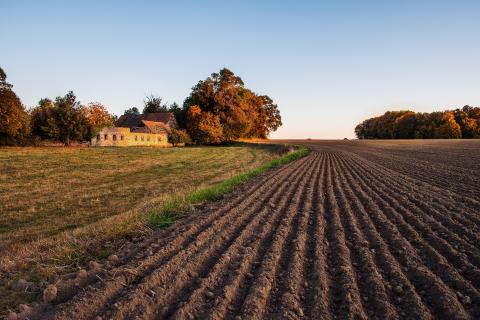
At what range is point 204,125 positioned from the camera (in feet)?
171

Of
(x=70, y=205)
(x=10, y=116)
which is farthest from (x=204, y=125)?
(x=70, y=205)

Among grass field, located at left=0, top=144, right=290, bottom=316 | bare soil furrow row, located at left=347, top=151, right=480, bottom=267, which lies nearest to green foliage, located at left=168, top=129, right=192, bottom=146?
grass field, located at left=0, top=144, right=290, bottom=316

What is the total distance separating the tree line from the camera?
109ft

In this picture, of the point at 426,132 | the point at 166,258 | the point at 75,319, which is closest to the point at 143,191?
the point at 166,258

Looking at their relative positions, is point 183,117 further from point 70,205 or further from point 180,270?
point 180,270

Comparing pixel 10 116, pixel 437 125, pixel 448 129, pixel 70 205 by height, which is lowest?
pixel 70 205

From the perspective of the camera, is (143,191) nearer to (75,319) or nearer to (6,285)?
(6,285)

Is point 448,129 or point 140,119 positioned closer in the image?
point 140,119

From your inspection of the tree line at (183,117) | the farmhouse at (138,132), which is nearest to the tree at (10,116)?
the tree line at (183,117)

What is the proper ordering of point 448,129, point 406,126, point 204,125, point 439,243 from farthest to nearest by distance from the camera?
point 406,126 < point 448,129 < point 204,125 < point 439,243

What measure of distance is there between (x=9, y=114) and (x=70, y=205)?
25.6 metres

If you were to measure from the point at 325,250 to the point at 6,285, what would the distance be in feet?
16.3

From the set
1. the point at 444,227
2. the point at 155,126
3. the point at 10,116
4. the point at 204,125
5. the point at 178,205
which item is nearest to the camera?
the point at 444,227

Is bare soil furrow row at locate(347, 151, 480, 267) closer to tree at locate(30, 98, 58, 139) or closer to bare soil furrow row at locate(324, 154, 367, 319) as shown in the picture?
Answer: bare soil furrow row at locate(324, 154, 367, 319)
